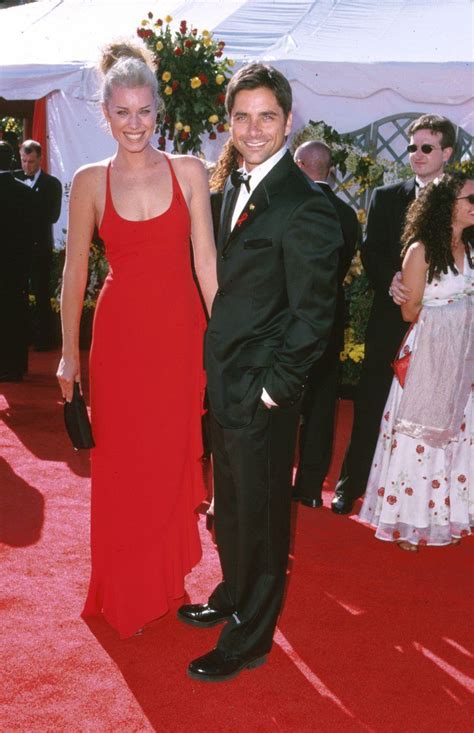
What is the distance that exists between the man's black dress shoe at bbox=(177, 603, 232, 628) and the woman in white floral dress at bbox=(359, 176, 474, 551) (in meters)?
1.22

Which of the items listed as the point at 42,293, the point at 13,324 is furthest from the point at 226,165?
the point at 42,293

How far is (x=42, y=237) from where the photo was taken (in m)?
8.95

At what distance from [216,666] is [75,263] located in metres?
1.52

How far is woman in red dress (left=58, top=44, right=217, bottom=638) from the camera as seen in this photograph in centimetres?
323

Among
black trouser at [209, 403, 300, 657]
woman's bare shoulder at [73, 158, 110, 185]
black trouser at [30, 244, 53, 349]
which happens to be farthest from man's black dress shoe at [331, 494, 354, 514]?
black trouser at [30, 244, 53, 349]

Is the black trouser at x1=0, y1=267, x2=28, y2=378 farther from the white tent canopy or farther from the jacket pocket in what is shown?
the jacket pocket

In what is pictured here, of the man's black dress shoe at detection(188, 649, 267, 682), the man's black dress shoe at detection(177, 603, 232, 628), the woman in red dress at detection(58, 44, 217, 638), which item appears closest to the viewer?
the man's black dress shoe at detection(188, 649, 267, 682)

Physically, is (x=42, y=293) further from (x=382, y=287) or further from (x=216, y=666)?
(x=216, y=666)

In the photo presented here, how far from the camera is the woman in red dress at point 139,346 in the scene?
323 centimetres

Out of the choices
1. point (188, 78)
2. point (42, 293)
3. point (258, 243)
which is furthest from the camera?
point (42, 293)

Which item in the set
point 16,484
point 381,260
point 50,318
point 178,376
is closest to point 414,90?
point 50,318

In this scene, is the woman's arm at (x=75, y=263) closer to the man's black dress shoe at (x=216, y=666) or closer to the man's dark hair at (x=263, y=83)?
the man's dark hair at (x=263, y=83)

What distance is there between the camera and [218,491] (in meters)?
3.29

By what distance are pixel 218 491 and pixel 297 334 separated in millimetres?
831
